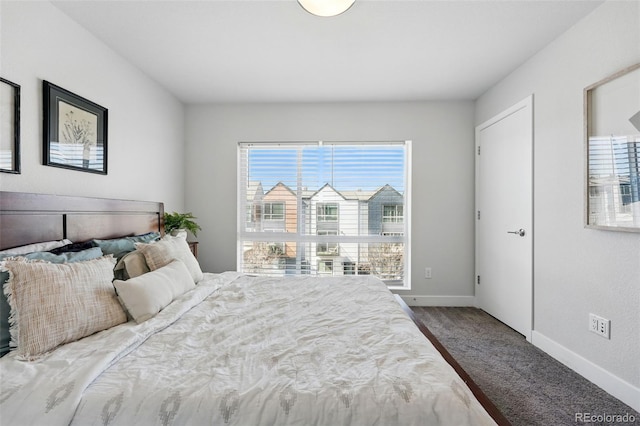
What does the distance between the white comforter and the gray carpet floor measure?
1005 millimetres

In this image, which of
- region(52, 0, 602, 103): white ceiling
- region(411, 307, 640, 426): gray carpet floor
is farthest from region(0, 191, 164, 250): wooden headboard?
region(411, 307, 640, 426): gray carpet floor

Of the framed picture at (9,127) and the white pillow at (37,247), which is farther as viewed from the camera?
the framed picture at (9,127)

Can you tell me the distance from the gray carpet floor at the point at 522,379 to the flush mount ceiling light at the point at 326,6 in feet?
8.28

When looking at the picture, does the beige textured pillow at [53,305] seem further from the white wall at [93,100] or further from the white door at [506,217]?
the white door at [506,217]

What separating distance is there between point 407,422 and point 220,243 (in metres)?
3.24

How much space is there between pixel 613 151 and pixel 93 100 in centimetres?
373

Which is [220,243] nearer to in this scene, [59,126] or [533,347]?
[59,126]

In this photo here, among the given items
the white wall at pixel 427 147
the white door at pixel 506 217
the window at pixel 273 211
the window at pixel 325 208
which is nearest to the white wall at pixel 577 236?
the white door at pixel 506 217

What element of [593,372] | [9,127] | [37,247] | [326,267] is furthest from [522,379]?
[9,127]

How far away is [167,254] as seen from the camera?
198 cm

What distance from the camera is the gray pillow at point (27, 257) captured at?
1150mm

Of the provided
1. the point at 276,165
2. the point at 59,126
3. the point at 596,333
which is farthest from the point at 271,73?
the point at 596,333

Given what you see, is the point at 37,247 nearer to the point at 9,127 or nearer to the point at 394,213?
the point at 9,127

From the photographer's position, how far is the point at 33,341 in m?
1.11
